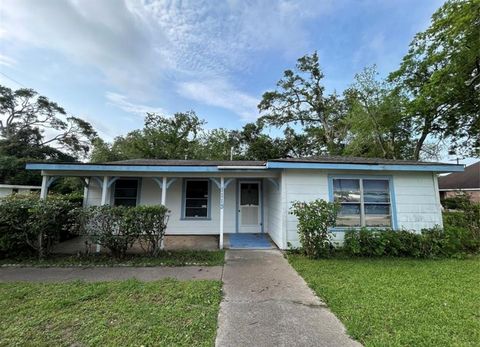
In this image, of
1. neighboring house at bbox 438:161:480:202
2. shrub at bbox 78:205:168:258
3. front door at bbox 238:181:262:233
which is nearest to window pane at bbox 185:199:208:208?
front door at bbox 238:181:262:233

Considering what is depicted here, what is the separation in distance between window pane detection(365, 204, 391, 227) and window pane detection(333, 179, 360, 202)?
483 mm

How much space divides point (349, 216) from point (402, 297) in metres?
3.31

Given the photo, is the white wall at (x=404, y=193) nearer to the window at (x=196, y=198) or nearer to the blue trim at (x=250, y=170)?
the blue trim at (x=250, y=170)

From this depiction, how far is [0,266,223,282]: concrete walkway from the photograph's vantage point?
14.0 feet

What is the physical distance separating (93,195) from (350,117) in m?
17.6

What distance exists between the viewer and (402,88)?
51.8 ft

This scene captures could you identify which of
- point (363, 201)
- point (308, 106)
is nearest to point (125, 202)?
point (363, 201)

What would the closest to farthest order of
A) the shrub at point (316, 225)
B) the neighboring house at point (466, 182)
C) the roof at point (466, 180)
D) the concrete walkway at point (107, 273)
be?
the concrete walkway at point (107, 273), the shrub at point (316, 225), the neighboring house at point (466, 182), the roof at point (466, 180)

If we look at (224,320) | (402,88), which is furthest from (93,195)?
(402,88)

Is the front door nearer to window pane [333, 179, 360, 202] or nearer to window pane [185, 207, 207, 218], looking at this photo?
window pane [185, 207, 207, 218]

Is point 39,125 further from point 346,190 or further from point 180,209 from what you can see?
point 346,190

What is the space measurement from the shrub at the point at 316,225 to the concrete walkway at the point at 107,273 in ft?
7.44

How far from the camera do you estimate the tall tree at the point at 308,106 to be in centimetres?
2164

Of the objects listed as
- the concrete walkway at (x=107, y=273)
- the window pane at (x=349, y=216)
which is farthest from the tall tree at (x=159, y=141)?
the window pane at (x=349, y=216)
